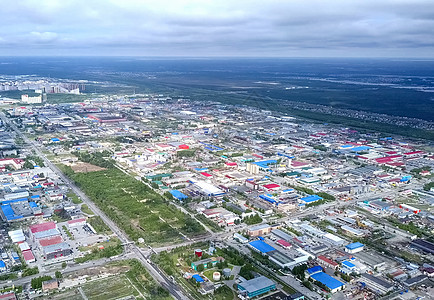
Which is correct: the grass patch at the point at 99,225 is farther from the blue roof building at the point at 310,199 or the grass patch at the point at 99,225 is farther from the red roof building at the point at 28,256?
the blue roof building at the point at 310,199

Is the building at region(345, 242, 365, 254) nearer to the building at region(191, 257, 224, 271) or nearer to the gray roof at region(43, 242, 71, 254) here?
the building at region(191, 257, 224, 271)

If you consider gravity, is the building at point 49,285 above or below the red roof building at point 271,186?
below

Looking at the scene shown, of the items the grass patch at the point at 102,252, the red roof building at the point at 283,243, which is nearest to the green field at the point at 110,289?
the grass patch at the point at 102,252

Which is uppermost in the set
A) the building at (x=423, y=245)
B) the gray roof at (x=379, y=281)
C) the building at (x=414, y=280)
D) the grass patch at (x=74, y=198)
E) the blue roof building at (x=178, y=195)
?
the blue roof building at (x=178, y=195)

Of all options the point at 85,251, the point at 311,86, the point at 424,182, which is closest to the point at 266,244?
the point at 85,251

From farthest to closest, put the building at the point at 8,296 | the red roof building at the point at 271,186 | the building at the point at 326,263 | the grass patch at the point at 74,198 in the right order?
the red roof building at the point at 271,186 < the grass patch at the point at 74,198 < the building at the point at 326,263 < the building at the point at 8,296

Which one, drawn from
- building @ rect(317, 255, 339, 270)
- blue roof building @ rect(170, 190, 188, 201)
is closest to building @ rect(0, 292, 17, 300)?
blue roof building @ rect(170, 190, 188, 201)

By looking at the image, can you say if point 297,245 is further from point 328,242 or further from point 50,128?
point 50,128

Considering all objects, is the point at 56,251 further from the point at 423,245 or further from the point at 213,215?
the point at 423,245
